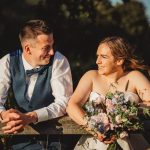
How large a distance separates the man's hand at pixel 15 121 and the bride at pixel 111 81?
0.47m

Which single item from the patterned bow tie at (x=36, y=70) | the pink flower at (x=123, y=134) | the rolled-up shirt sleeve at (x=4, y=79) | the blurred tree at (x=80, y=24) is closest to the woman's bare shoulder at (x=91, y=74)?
the patterned bow tie at (x=36, y=70)

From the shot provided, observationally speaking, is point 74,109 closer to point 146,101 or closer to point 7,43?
point 146,101

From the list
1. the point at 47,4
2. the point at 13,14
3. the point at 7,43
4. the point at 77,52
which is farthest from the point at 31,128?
the point at 13,14

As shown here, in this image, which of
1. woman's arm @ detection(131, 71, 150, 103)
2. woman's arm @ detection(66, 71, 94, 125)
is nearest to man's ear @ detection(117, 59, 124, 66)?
woman's arm @ detection(131, 71, 150, 103)

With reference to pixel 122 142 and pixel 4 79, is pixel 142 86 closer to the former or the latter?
pixel 122 142

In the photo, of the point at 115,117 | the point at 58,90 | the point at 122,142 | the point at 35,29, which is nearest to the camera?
the point at 115,117

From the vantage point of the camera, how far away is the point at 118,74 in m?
5.77

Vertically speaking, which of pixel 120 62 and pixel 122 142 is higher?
pixel 120 62

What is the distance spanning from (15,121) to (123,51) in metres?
1.36

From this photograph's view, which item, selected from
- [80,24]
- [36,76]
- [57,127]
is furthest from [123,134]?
[80,24]

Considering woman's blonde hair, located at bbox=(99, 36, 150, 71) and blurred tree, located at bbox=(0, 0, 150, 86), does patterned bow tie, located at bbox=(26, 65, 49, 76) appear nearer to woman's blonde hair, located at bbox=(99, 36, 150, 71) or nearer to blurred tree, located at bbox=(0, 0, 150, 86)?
woman's blonde hair, located at bbox=(99, 36, 150, 71)

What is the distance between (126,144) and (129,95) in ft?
1.53

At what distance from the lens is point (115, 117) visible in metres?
4.99

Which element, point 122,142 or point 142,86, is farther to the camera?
point 142,86
